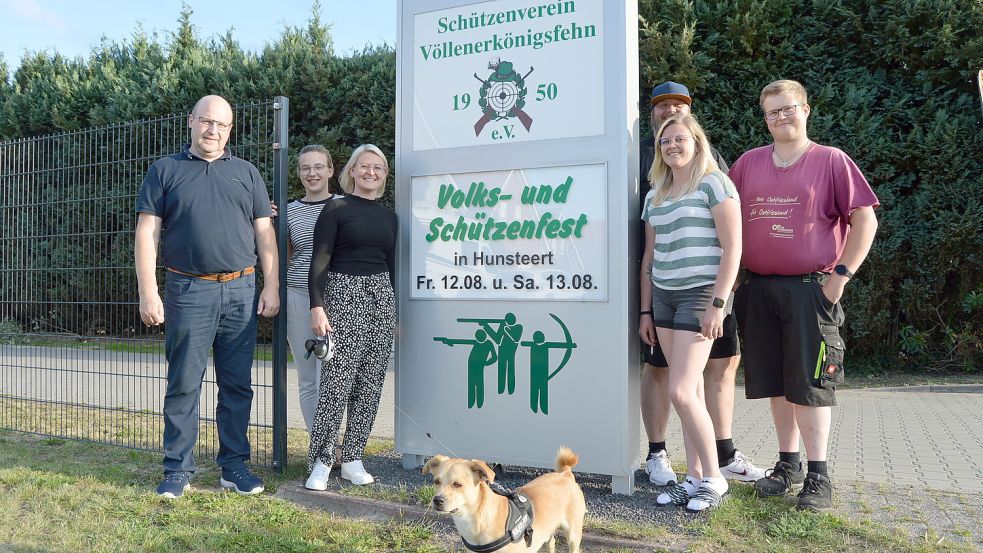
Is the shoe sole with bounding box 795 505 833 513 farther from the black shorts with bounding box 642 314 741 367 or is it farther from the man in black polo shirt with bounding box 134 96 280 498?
the man in black polo shirt with bounding box 134 96 280 498

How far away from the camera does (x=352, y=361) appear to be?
4.05 metres

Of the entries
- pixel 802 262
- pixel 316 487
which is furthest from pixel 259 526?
pixel 802 262

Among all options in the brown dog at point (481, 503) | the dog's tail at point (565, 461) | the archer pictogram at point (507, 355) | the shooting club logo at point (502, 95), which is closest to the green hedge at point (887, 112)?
the shooting club logo at point (502, 95)

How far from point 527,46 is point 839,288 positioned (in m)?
2.15

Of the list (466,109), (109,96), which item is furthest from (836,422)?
(109,96)

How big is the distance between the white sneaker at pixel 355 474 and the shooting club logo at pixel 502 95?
207cm

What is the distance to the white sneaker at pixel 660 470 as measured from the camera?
13.3ft

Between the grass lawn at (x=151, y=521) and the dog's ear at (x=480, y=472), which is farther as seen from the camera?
the grass lawn at (x=151, y=521)

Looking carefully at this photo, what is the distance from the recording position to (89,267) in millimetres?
5211

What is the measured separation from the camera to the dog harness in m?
2.64

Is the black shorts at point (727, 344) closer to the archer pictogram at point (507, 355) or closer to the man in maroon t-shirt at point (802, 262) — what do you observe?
the man in maroon t-shirt at point (802, 262)

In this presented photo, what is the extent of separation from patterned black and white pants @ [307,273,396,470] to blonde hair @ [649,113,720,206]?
5.39 ft

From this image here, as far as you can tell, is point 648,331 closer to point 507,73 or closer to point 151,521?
point 507,73

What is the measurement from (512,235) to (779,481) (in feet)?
6.41
